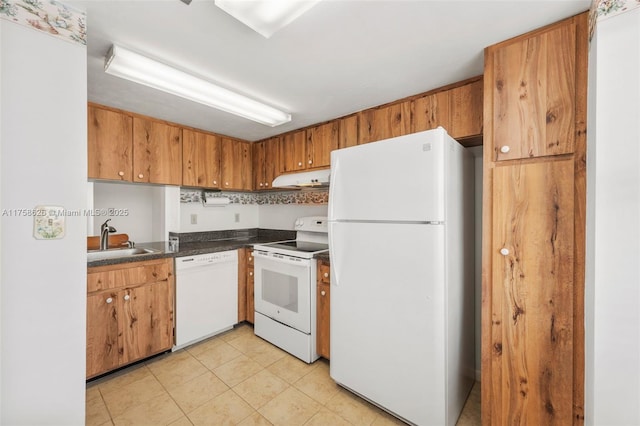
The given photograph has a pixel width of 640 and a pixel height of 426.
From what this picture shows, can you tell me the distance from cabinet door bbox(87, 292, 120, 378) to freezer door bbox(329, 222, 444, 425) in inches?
66.9

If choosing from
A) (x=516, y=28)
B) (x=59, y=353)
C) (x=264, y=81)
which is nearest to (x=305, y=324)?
(x=59, y=353)

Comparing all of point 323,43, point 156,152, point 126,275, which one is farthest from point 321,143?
point 126,275

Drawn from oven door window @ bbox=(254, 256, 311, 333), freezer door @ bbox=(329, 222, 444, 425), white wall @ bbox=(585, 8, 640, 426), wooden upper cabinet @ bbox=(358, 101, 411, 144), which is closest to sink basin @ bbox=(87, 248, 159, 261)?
oven door window @ bbox=(254, 256, 311, 333)

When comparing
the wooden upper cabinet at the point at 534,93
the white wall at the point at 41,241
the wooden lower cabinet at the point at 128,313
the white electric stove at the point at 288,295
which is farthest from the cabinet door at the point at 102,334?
the wooden upper cabinet at the point at 534,93

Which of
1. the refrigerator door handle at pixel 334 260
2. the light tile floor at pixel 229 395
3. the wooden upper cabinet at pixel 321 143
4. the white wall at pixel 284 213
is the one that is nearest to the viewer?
the light tile floor at pixel 229 395

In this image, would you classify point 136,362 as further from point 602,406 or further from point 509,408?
point 602,406

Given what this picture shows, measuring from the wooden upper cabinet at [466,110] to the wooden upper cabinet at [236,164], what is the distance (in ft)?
7.89

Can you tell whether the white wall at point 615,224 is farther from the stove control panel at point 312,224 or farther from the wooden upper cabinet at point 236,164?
the wooden upper cabinet at point 236,164

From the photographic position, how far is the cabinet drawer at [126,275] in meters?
1.97

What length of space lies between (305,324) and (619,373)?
6.12 feet

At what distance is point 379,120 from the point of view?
7.55 ft

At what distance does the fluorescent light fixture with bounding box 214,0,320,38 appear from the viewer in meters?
1.07

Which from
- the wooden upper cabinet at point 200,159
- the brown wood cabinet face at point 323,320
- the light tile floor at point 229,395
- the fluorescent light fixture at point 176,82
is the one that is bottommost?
the light tile floor at point 229,395

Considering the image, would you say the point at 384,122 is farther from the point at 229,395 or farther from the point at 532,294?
the point at 229,395
